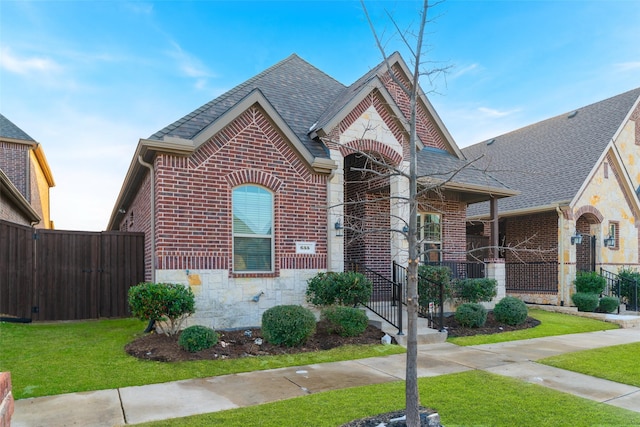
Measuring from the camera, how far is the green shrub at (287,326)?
7742mm

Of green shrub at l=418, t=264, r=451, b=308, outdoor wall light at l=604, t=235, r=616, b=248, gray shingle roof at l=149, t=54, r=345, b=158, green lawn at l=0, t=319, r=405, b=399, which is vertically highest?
gray shingle roof at l=149, t=54, r=345, b=158

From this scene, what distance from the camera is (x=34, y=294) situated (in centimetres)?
990

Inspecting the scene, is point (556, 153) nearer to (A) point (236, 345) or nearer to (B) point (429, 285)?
(B) point (429, 285)

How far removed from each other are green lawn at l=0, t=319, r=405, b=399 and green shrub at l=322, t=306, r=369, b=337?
0.51 meters

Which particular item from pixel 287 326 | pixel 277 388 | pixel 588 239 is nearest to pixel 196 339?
pixel 287 326

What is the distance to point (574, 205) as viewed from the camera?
49.4ft

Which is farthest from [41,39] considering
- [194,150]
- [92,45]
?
[194,150]

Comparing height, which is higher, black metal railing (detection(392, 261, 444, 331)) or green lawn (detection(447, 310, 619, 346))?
black metal railing (detection(392, 261, 444, 331))

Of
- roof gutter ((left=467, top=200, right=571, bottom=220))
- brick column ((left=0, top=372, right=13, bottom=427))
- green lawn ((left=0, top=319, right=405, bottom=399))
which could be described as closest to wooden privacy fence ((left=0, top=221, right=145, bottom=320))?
green lawn ((left=0, top=319, right=405, bottom=399))

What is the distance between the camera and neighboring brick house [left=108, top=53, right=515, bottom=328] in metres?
8.54

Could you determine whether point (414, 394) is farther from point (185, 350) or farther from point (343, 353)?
point (185, 350)

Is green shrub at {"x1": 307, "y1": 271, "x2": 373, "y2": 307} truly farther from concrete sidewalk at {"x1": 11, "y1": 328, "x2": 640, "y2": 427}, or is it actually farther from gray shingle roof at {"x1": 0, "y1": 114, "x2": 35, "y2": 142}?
gray shingle roof at {"x1": 0, "y1": 114, "x2": 35, "y2": 142}

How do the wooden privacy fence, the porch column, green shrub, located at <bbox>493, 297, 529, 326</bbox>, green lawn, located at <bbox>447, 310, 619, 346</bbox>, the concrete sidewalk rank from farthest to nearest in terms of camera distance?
the porch column, green shrub, located at <bbox>493, 297, 529, 326</bbox>, the wooden privacy fence, green lawn, located at <bbox>447, 310, 619, 346</bbox>, the concrete sidewalk

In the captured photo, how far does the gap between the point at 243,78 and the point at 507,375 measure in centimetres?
1047
